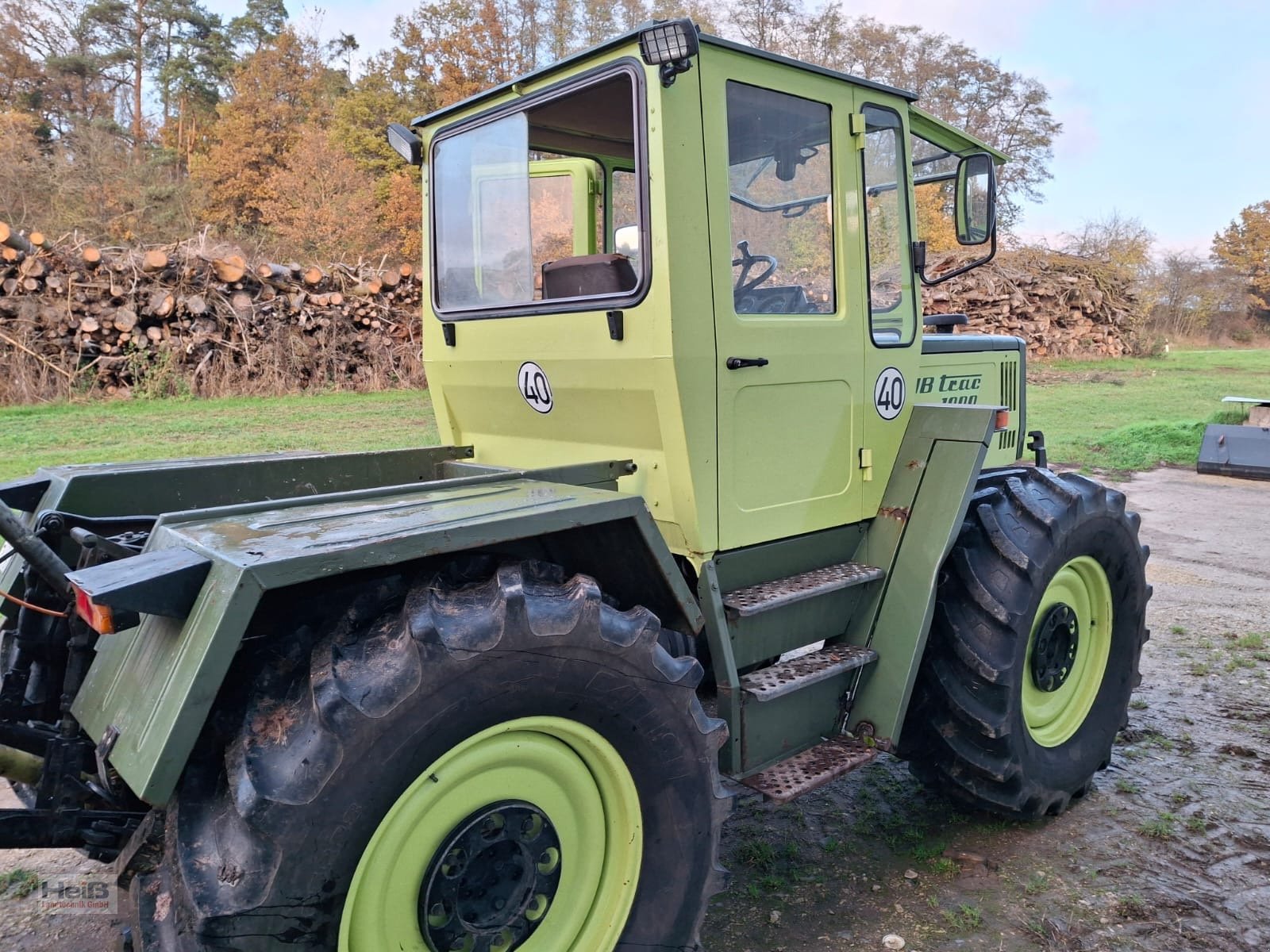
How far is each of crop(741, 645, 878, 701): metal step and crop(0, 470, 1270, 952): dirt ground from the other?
28.2 inches

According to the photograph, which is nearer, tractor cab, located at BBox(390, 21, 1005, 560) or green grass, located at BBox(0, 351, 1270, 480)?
tractor cab, located at BBox(390, 21, 1005, 560)

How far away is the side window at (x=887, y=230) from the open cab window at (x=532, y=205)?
2.77ft

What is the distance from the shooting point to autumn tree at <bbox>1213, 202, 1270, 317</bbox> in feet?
140

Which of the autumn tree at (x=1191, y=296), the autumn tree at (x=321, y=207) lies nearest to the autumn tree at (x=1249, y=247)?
the autumn tree at (x=1191, y=296)

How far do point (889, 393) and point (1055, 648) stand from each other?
4.04 feet

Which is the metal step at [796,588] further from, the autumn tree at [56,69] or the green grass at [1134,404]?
the autumn tree at [56,69]

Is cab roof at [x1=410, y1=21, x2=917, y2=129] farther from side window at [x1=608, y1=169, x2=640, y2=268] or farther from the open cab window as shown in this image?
side window at [x1=608, y1=169, x2=640, y2=268]

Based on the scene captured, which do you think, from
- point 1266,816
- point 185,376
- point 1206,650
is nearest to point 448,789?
point 1266,816

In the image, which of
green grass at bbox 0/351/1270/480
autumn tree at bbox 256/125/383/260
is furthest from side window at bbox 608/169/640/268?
autumn tree at bbox 256/125/383/260

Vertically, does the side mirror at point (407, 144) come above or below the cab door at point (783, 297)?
above

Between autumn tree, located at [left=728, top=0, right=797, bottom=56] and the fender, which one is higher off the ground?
autumn tree, located at [left=728, top=0, right=797, bottom=56]

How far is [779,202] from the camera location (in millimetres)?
3045

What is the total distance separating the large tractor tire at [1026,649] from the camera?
10.7 ft

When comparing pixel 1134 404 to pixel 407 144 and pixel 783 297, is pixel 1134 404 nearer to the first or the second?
pixel 783 297
